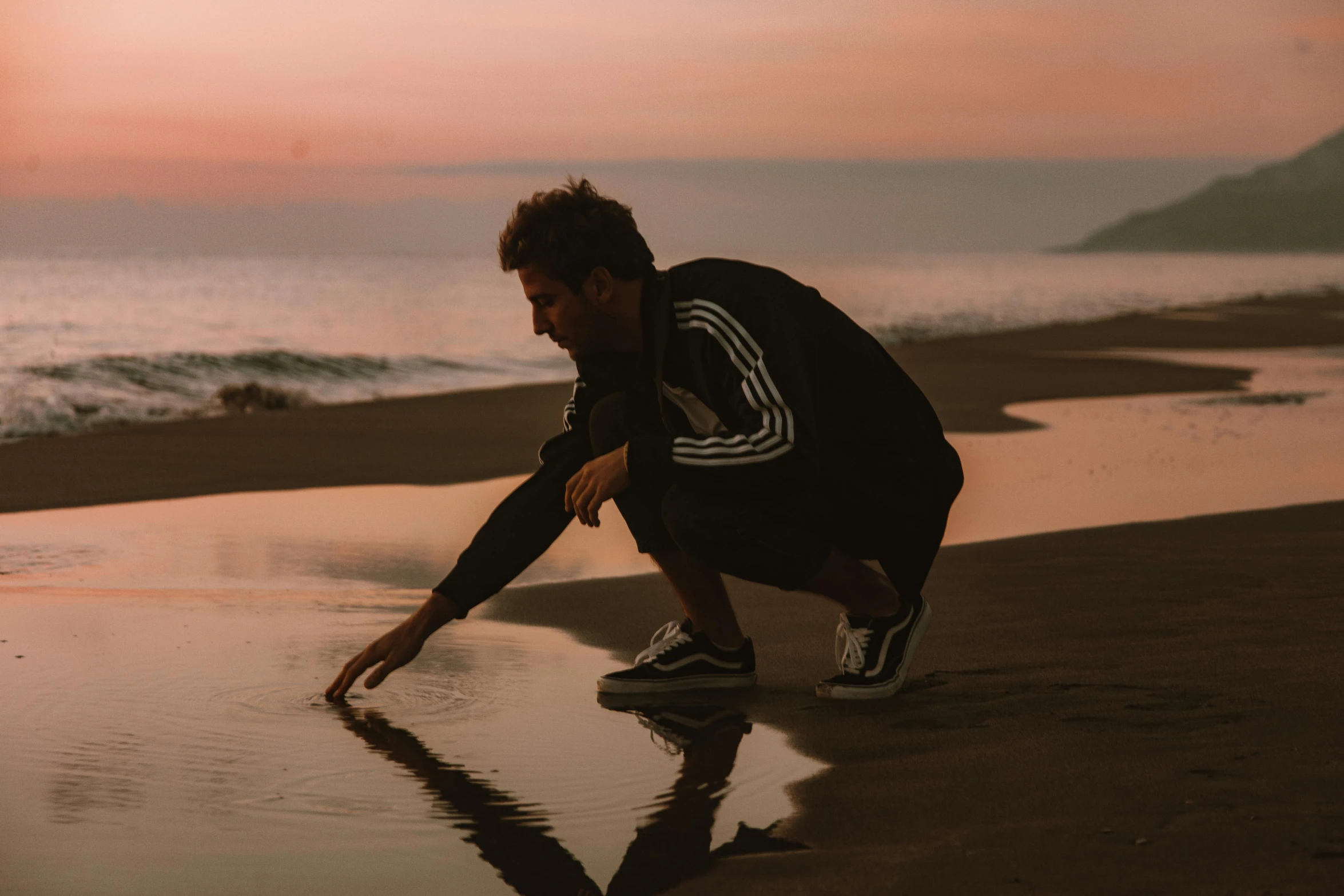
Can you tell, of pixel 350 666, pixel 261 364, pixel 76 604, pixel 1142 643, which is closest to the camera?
pixel 350 666

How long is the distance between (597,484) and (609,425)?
0.85 ft

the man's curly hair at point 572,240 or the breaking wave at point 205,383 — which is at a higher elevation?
the man's curly hair at point 572,240

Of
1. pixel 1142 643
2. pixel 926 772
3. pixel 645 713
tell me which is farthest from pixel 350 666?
pixel 1142 643

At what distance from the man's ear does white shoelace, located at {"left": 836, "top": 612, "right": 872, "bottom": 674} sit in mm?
982

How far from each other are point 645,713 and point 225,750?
93cm

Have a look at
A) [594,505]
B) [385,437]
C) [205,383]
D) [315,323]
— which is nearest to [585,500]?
[594,505]

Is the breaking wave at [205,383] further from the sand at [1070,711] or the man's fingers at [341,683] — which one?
the man's fingers at [341,683]

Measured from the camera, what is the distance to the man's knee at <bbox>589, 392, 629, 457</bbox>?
3395 millimetres

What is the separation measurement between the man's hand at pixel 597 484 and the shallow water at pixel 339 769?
0.49 m

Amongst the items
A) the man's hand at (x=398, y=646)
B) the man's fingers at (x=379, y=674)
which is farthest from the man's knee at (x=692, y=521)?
the man's fingers at (x=379, y=674)

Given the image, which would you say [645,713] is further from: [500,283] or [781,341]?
[500,283]

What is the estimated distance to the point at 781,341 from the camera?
10.1ft

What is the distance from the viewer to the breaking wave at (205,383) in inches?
490

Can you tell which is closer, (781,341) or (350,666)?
(781,341)
